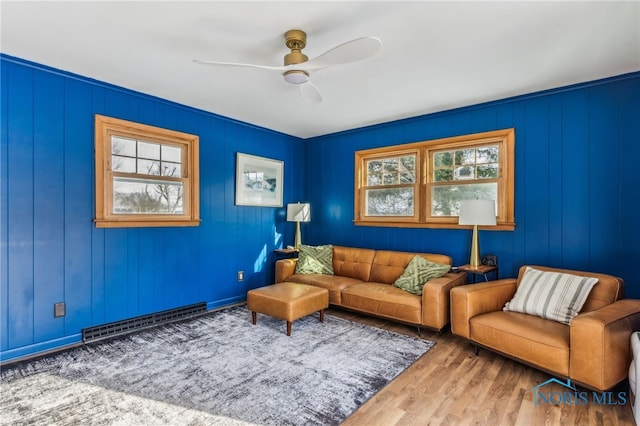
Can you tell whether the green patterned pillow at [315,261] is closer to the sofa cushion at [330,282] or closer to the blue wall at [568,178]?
the sofa cushion at [330,282]

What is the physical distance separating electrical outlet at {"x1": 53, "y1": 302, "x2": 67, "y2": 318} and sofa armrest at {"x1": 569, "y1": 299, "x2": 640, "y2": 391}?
4.04 meters

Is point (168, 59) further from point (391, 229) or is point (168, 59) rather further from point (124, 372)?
point (391, 229)

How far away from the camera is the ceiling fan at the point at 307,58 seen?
1.96m

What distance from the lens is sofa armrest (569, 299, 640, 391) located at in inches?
79.4

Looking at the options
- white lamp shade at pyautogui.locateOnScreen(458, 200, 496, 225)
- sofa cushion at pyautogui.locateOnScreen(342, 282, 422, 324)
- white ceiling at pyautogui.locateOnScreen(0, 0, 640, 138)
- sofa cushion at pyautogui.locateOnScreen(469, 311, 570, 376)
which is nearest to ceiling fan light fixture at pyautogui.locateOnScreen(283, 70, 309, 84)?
white ceiling at pyautogui.locateOnScreen(0, 0, 640, 138)

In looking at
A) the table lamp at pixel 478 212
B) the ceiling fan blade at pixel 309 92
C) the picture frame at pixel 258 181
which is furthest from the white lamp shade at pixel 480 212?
the picture frame at pixel 258 181

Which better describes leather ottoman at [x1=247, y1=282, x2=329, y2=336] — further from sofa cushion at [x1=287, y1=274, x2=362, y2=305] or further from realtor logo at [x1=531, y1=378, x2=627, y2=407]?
realtor logo at [x1=531, y1=378, x2=627, y2=407]

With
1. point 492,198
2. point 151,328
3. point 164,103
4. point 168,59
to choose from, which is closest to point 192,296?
point 151,328

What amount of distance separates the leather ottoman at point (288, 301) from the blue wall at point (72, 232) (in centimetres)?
105

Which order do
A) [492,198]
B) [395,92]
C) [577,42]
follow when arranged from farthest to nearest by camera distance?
[492,198]
[395,92]
[577,42]

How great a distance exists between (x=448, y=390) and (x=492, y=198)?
2.24 meters

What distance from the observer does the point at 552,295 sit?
263cm

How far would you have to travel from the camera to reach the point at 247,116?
4.30 m

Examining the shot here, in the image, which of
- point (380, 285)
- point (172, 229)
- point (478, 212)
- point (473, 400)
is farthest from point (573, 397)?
Result: point (172, 229)
